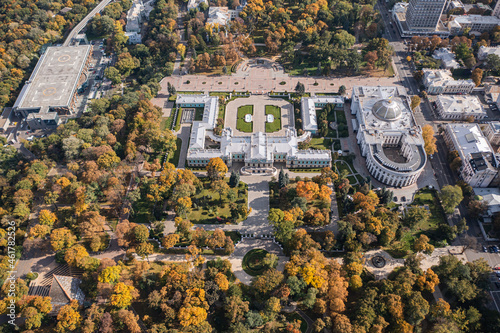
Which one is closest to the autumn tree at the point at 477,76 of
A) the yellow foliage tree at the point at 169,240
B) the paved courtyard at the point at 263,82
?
the paved courtyard at the point at 263,82

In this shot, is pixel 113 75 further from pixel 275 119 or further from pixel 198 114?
pixel 275 119

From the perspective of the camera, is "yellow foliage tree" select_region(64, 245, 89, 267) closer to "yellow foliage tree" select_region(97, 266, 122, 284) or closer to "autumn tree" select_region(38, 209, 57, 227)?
"yellow foliage tree" select_region(97, 266, 122, 284)

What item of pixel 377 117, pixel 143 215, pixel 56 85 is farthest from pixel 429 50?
pixel 56 85

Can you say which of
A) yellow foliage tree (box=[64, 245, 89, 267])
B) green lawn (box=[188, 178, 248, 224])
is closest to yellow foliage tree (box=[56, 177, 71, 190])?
yellow foliage tree (box=[64, 245, 89, 267])

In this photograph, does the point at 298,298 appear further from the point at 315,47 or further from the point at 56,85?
the point at 56,85

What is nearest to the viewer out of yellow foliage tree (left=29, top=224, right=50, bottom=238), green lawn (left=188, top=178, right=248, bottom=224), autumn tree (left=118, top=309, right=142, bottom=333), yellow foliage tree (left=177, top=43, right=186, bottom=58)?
autumn tree (left=118, top=309, right=142, bottom=333)

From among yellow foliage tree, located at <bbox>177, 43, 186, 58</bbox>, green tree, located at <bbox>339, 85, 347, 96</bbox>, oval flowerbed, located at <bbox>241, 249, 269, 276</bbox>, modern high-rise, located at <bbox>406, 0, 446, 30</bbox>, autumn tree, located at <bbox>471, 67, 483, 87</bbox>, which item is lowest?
oval flowerbed, located at <bbox>241, 249, 269, 276</bbox>

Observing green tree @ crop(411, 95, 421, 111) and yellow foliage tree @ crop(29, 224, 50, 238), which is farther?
green tree @ crop(411, 95, 421, 111)

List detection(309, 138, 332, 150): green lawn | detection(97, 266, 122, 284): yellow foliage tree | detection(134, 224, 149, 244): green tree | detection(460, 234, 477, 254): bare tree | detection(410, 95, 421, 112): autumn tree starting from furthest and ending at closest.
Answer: detection(410, 95, 421, 112): autumn tree → detection(309, 138, 332, 150): green lawn → detection(134, 224, 149, 244): green tree → detection(460, 234, 477, 254): bare tree → detection(97, 266, 122, 284): yellow foliage tree
